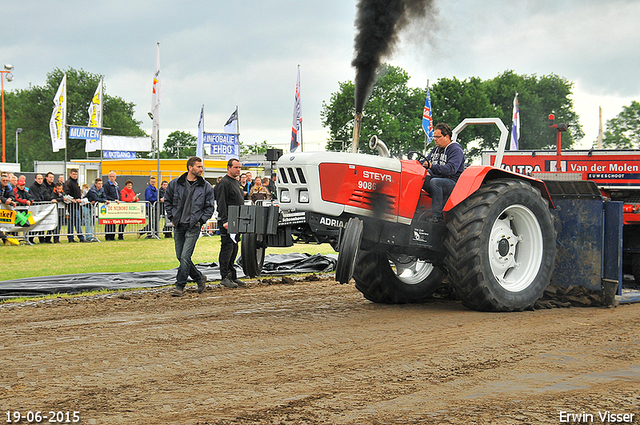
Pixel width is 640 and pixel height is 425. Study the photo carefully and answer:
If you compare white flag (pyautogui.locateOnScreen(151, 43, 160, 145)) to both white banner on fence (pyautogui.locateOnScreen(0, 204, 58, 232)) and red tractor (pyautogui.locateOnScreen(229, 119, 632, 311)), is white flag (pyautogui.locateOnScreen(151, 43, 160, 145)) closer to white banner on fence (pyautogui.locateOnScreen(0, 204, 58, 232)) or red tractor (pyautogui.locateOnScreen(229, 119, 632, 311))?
white banner on fence (pyautogui.locateOnScreen(0, 204, 58, 232))

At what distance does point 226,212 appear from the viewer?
968cm

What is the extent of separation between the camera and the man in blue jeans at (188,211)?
873 cm

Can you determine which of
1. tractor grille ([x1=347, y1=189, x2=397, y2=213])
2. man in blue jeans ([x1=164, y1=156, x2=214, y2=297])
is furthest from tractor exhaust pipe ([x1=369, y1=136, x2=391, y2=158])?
man in blue jeans ([x1=164, y1=156, x2=214, y2=297])

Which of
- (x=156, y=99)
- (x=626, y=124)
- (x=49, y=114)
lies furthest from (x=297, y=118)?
(x=49, y=114)

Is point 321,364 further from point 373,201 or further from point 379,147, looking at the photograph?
point 379,147

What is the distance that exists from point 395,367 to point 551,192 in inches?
158

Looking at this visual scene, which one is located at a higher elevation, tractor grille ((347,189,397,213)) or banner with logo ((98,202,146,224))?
tractor grille ((347,189,397,213))

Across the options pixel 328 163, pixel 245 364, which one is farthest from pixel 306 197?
pixel 245 364

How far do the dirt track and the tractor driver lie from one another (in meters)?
1.22

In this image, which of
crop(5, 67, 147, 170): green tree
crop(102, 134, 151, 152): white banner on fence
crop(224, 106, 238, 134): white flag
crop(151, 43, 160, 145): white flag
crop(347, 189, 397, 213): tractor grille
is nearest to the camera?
crop(347, 189, 397, 213): tractor grille

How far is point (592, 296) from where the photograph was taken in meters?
7.15

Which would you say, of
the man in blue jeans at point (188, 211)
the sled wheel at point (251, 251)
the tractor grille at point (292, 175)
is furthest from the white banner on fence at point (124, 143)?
the tractor grille at point (292, 175)

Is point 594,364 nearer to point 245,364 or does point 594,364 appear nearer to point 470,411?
point 470,411

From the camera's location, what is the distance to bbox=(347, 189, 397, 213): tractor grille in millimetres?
6234
